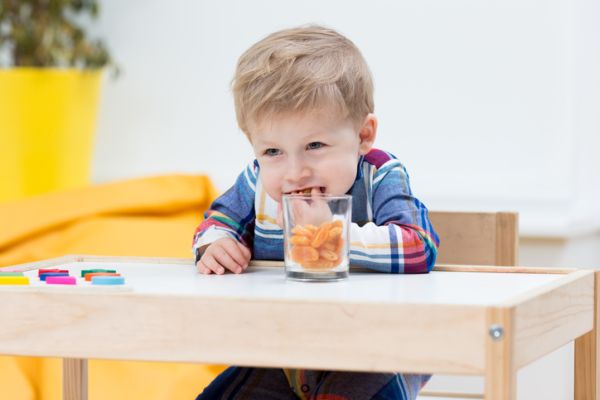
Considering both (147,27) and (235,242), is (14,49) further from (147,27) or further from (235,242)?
(235,242)

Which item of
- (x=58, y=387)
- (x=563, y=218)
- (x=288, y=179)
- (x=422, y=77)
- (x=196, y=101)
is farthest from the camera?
(x=196, y=101)

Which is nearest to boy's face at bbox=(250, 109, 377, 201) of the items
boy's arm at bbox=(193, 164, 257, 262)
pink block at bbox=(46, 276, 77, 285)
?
boy's arm at bbox=(193, 164, 257, 262)

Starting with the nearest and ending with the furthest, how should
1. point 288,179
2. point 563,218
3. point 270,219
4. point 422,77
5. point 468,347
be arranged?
point 468,347 < point 288,179 < point 270,219 < point 563,218 < point 422,77

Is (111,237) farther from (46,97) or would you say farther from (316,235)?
(316,235)

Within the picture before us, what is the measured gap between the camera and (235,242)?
1120 mm

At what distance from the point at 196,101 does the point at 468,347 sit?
1.89m

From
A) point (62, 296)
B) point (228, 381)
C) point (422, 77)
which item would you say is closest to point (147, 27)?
point (422, 77)

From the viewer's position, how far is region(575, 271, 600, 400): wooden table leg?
1.03m

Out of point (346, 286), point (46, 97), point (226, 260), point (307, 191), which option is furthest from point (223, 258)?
point (46, 97)

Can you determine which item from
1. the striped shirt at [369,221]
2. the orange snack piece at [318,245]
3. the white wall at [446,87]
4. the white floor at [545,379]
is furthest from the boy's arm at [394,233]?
the white wall at [446,87]

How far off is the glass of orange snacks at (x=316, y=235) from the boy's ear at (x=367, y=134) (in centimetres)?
23

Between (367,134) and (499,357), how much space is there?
460mm

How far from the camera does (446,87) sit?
7.76 feet

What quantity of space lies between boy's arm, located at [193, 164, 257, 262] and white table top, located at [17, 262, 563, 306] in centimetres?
11
